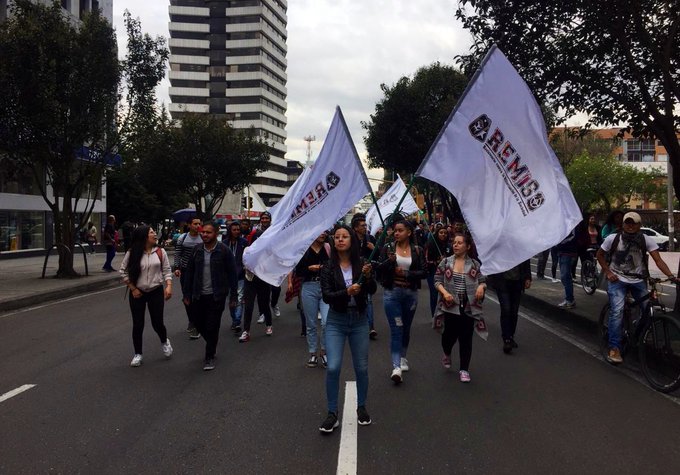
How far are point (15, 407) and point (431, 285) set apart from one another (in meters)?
5.98

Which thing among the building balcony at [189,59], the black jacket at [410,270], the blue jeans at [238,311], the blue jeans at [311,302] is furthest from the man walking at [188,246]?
the building balcony at [189,59]

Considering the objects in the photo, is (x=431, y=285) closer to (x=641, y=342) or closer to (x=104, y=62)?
(x=641, y=342)

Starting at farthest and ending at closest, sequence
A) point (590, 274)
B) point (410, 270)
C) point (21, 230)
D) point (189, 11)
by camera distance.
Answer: point (189, 11), point (21, 230), point (590, 274), point (410, 270)

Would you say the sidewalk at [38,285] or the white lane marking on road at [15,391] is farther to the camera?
the sidewalk at [38,285]

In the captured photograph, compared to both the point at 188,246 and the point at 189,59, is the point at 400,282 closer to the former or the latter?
the point at 188,246

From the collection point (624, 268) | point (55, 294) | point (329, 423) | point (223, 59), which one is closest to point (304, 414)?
point (329, 423)

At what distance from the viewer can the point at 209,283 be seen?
6.56 m

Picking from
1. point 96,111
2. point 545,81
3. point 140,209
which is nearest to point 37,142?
point 96,111

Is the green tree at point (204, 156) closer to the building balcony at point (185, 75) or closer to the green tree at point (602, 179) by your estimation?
the green tree at point (602, 179)

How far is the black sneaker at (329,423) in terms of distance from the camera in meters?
4.27

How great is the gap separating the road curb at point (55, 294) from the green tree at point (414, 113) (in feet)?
65.7

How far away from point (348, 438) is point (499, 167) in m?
2.70

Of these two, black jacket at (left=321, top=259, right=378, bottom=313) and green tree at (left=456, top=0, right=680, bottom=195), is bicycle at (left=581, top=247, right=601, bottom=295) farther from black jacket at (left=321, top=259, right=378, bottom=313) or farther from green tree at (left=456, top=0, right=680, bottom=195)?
black jacket at (left=321, top=259, right=378, bottom=313)

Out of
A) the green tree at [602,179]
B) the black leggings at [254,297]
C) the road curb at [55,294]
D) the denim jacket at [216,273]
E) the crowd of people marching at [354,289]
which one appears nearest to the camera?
the crowd of people marching at [354,289]
